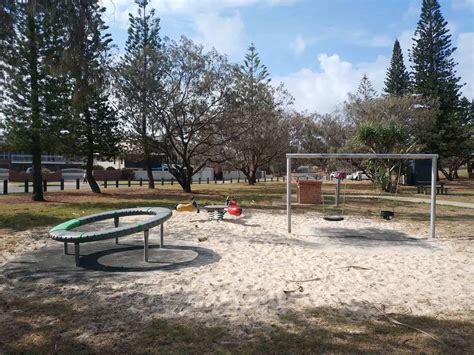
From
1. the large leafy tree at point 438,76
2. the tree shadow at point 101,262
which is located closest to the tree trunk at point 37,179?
the tree shadow at point 101,262

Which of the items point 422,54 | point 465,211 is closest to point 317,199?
point 465,211

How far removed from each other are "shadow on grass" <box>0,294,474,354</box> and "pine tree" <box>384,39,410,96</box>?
43.0 m

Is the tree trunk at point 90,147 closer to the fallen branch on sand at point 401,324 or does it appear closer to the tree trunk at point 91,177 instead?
the tree trunk at point 91,177

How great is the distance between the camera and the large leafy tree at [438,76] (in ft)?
125

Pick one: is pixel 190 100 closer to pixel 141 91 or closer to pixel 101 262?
pixel 141 91

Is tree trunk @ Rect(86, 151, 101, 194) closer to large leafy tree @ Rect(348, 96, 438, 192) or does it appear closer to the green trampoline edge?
large leafy tree @ Rect(348, 96, 438, 192)

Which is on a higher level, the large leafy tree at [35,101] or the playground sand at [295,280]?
the large leafy tree at [35,101]

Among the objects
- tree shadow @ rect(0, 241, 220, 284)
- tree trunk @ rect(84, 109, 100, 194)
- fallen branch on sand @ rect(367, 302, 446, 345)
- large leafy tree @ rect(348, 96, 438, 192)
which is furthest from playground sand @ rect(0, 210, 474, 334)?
tree trunk @ rect(84, 109, 100, 194)

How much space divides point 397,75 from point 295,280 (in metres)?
43.3

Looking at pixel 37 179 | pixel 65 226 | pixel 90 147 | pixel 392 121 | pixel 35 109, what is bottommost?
pixel 65 226

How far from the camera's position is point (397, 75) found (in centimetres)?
4381

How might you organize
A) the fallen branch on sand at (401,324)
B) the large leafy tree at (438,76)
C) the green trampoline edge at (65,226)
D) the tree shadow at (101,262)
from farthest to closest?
the large leafy tree at (438,76), the green trampoline edge at (65,226), the tree shadow at (101,262), the fallen branch on sand at (401,324)

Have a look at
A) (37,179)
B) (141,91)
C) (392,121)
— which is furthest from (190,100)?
(392,121)

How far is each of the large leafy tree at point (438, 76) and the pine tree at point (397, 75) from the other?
355cm
